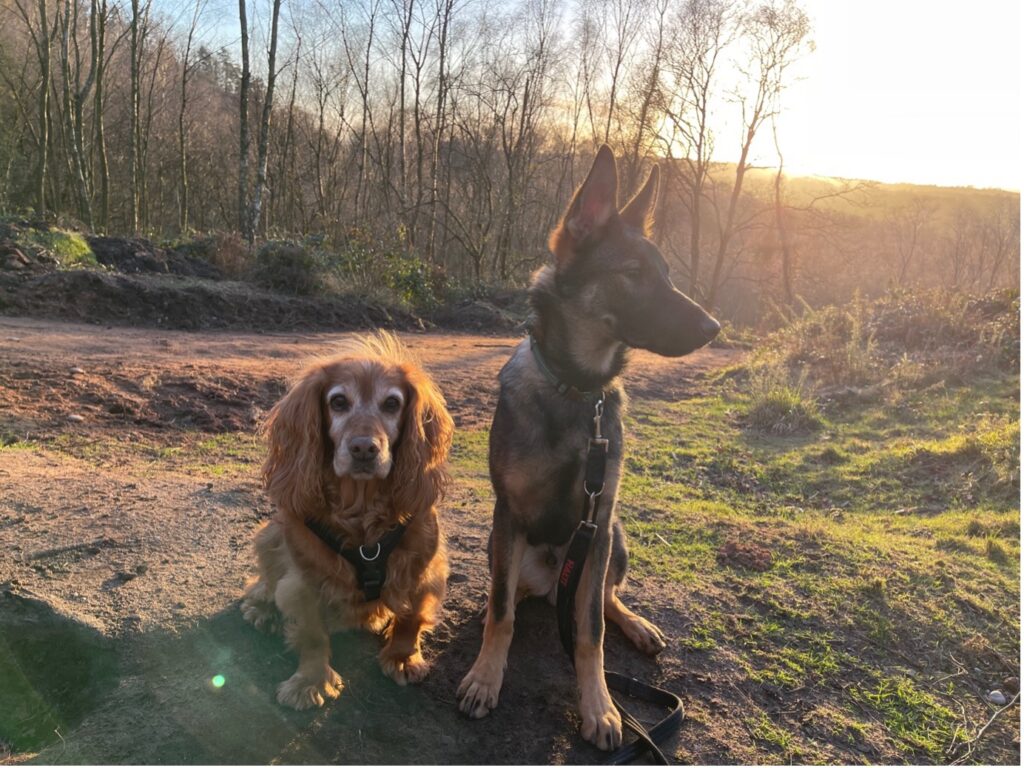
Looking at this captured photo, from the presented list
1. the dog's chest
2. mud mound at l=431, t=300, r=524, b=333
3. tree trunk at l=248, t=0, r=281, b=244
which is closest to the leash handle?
the dog's chest

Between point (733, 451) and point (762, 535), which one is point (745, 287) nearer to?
point (733, 451)

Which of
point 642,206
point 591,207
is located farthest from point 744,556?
point 591,207

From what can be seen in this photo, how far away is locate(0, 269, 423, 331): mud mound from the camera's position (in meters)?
11.5

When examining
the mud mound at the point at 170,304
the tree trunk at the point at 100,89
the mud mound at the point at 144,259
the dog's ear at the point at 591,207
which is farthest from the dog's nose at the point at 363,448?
the tree trunk at the point at 100,89

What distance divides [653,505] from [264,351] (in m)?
7.64

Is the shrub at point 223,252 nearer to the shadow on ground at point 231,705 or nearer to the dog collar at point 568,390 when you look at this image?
the shadow on ground at point 231,705

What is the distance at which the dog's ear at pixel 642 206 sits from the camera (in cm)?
357

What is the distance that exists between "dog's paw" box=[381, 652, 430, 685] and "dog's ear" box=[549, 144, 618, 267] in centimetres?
217

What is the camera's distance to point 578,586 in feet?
9.89

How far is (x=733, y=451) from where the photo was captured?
26.3ft

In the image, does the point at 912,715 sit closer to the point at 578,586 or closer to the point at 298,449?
the point at 578,586

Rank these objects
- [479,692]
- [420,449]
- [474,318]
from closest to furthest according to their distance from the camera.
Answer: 1. [479,692]
2. [420,449]
3. [474,318]

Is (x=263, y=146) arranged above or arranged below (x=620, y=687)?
above

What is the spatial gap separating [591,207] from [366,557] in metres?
2.14
